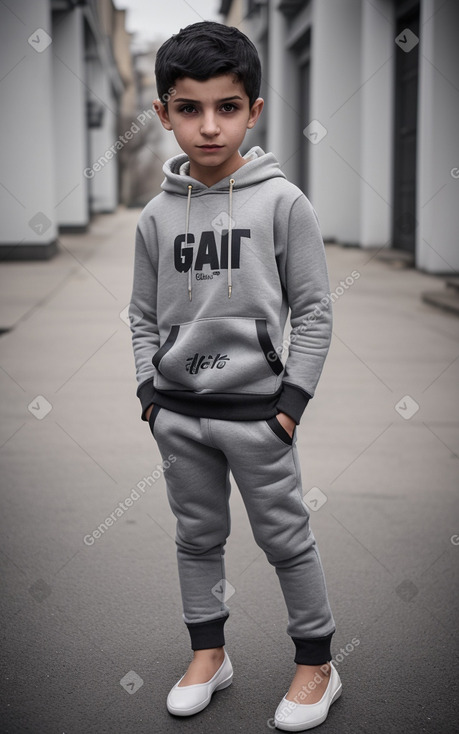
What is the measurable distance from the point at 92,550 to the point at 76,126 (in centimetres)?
1545

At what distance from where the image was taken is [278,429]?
2.00m

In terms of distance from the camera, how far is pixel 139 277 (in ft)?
7.17

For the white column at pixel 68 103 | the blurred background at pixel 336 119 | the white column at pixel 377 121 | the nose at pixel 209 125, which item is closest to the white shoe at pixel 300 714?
the nose at pixel 209 125

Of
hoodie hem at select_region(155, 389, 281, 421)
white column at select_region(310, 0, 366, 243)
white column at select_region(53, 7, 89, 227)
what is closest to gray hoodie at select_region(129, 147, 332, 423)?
hoodie hem at select_region(155, 389, 281, 421)

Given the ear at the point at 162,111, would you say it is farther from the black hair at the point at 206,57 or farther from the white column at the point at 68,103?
the white column at the point at 68,103

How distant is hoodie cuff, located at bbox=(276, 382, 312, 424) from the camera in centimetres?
200

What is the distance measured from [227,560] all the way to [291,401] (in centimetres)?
129

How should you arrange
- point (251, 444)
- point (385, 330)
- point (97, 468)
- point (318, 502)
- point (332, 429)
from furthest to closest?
point (385, 330) → point (332, 429) → point (97, 468) → point (318, 502) → point (251, 444)

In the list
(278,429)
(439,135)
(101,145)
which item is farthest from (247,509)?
(101,145)

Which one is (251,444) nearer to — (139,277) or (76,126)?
(139,277)

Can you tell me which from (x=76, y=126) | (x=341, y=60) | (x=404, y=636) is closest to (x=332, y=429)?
(x=404, y=636)

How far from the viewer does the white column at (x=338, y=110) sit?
1544cm

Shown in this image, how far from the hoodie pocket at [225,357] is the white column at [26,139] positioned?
1127 centimetres

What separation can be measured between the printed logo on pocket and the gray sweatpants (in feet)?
0.41
